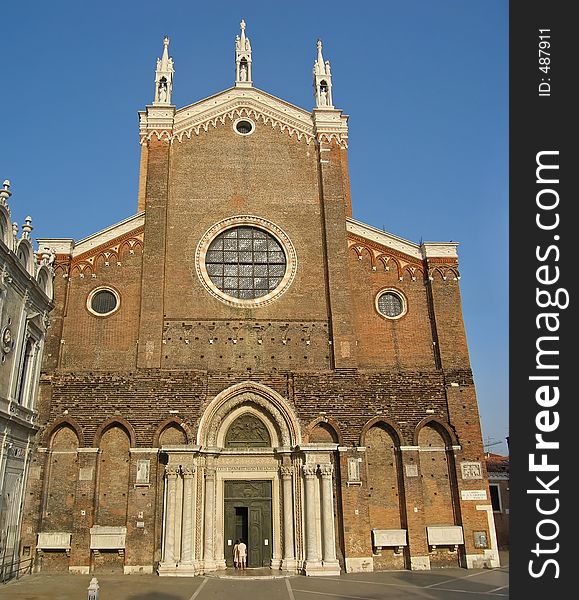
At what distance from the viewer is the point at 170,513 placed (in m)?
17.4

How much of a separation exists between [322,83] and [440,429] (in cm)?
1410

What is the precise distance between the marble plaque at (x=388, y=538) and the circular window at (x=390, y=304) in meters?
6.85

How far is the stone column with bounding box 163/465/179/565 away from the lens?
17.0 m

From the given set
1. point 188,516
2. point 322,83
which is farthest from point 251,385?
point 322,83

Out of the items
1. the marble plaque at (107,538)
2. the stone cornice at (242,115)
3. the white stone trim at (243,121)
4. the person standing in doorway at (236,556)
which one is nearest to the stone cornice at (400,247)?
the stone cornice at (242,115)

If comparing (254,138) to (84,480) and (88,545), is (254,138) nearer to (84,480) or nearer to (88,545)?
(84,480)

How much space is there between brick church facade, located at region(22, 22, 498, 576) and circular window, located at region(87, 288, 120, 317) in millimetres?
63

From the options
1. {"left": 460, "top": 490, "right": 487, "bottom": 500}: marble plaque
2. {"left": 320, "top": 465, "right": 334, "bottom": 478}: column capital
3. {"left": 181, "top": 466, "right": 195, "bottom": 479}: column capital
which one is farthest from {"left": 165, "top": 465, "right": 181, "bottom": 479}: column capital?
{"left": 460, "top": 490, "right": 487, "bottom": 500}: marble plaque

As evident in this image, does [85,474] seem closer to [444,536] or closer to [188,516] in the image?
[188,516]

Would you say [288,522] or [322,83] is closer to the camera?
[288,522]

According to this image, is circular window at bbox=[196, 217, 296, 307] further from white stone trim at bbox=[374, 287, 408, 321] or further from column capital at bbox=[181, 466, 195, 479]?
column capital at bbox=[181, 466, 195, 479]

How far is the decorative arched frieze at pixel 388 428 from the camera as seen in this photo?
18.8m

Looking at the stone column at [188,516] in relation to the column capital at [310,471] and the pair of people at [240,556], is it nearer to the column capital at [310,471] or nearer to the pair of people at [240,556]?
the pair of people at [240,556]

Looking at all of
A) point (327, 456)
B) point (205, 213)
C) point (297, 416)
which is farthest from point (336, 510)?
A: point (205, 213)
